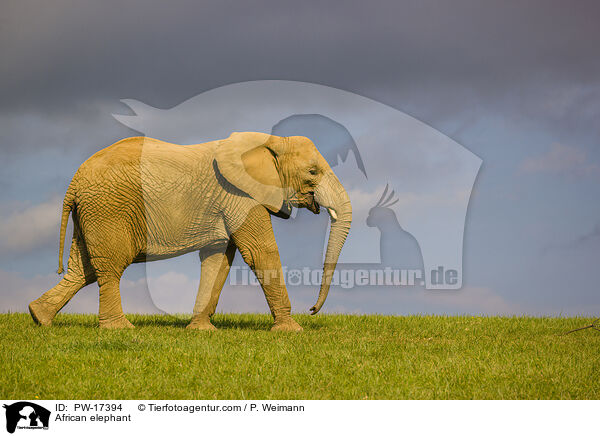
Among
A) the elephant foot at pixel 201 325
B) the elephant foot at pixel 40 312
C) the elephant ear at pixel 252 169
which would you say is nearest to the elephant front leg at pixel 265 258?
the elephant ear at pixel 252 169

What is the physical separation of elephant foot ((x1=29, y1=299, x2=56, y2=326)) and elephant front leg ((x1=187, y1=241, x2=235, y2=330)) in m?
2.55

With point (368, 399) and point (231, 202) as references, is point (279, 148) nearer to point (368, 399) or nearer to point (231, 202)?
point (231, 202)

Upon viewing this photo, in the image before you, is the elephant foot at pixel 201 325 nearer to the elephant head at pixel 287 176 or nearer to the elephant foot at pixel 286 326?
the elephant foot at pixel 286 326

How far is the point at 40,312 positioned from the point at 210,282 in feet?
10.2

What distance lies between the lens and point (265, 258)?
34.2 feet

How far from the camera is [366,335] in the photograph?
1036cm

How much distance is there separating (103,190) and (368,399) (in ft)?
20.4

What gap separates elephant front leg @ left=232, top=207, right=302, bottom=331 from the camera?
10414 mm

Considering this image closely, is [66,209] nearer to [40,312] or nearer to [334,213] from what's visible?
[40,312]

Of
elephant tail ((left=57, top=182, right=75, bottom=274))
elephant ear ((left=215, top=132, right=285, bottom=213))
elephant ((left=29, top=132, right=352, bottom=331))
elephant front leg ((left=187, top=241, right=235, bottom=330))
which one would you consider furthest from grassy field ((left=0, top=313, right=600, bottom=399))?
elephant ear ((left=215, top=132, right=285, bottom=213))

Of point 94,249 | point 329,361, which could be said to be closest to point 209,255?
point 94,249

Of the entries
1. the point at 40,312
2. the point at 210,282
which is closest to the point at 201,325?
the point at 210,282

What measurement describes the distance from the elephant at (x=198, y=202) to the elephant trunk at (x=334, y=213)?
0.7 inches

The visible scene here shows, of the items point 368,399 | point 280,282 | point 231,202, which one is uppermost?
point 231,202
